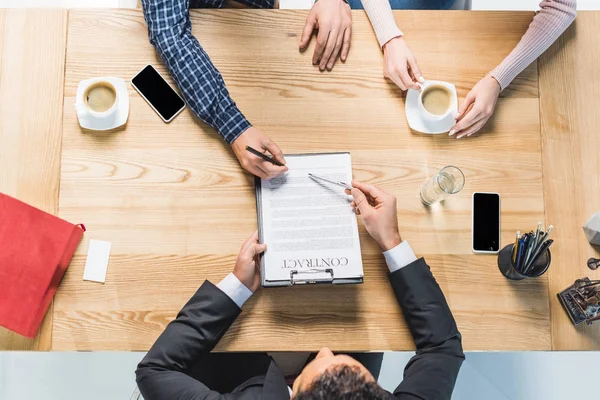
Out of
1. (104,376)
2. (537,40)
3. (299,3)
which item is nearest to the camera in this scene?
(537,40)

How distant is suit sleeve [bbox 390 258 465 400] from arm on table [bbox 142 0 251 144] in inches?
18.4

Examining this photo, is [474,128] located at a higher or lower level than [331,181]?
higher

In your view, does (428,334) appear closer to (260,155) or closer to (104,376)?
(260,155)

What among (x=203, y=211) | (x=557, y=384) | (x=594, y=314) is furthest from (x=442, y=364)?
(x=557, y=384)

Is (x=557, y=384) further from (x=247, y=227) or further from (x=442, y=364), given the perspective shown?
(x=247, y=227)

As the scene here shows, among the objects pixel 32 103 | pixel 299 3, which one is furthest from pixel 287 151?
pixel 299 3

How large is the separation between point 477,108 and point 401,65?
188 mm

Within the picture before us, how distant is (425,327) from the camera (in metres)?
0.98

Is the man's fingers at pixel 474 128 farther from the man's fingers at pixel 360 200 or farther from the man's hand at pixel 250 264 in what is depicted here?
the man's hand at pixel 250 264

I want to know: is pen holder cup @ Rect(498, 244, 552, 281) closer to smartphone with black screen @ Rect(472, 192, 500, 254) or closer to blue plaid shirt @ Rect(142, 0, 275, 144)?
smartphone with black screen @ Rect(472, 192, 500, 254)

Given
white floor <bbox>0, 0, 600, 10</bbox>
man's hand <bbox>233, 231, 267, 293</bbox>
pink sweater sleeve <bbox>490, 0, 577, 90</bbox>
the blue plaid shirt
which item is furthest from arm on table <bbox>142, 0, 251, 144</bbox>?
white floor <bbox>0, 0, 600, 10</bbox>

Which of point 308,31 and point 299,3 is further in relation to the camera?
point 299,3

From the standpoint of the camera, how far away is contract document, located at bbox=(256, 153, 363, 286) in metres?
0.99

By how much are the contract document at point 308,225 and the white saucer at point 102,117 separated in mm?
329
